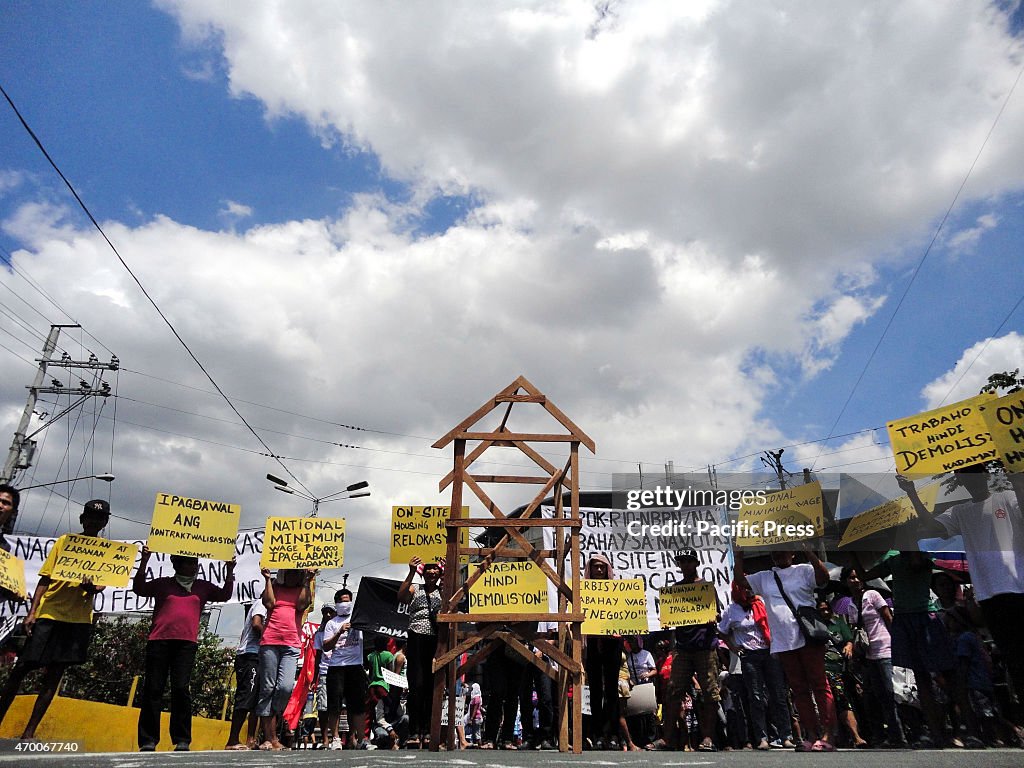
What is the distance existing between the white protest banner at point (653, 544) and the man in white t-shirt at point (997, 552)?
5.35m

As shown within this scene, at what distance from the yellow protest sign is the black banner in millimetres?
5309

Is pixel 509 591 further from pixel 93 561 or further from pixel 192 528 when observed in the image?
pixel 93 561

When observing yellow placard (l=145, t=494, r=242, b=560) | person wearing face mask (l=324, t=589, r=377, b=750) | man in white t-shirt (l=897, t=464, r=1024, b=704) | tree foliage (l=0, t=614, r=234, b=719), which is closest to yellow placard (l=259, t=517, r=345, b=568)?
yellow placard (l=145, t=494, r=242, b=560)

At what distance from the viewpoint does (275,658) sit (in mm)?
7184

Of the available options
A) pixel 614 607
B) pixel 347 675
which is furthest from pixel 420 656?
pixel 614 607

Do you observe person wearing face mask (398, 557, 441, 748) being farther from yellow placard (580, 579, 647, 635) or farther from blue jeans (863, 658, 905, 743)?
blue jeans (863, 658, 905, 743)

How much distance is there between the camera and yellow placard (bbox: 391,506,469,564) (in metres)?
8.13

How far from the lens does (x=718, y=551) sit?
11.2m

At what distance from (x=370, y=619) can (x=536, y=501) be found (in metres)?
3.11

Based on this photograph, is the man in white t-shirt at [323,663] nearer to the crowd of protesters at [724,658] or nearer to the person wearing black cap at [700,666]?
the crowd of protesters at [724,658]

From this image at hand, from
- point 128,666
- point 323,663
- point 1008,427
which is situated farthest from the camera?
point 128,666

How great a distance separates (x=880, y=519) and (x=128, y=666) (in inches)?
842

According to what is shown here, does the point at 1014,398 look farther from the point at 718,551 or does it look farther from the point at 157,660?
the point at 157,660

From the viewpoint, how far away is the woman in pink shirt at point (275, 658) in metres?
7.11
